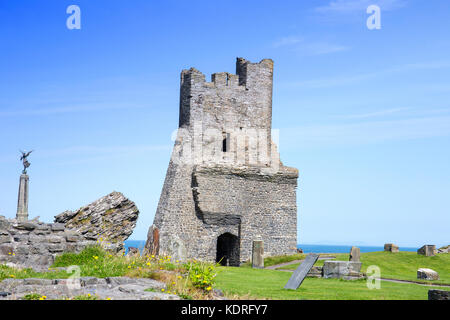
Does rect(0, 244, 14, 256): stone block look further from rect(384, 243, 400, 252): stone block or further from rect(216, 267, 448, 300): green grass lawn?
rect(384, 243, 400, 252): stone block

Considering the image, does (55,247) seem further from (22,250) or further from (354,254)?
(354,254)

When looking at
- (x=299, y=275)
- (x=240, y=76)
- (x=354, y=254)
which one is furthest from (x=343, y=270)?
(x=240, y=76)

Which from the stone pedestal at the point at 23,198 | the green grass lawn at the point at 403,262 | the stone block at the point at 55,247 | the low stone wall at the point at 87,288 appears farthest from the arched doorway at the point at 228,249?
the low stone wall at the point at 87,288

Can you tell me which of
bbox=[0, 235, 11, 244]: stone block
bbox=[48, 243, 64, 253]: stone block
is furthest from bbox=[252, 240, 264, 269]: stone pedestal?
bbox=[0, 235, 11, 244]: stone block

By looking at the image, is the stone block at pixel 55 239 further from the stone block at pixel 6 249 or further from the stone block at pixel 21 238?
the stone block at pixel 6 249

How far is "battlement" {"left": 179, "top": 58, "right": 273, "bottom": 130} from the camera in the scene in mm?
34062

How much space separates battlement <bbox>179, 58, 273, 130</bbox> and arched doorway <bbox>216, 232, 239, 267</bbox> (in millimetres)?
6763

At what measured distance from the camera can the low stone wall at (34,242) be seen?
15234 millimetres

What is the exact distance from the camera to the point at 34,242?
51.3 ft

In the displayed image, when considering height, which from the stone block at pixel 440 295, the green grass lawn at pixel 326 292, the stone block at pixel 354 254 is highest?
the stone block at pixel 354 254

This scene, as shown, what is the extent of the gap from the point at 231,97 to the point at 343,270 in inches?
687
